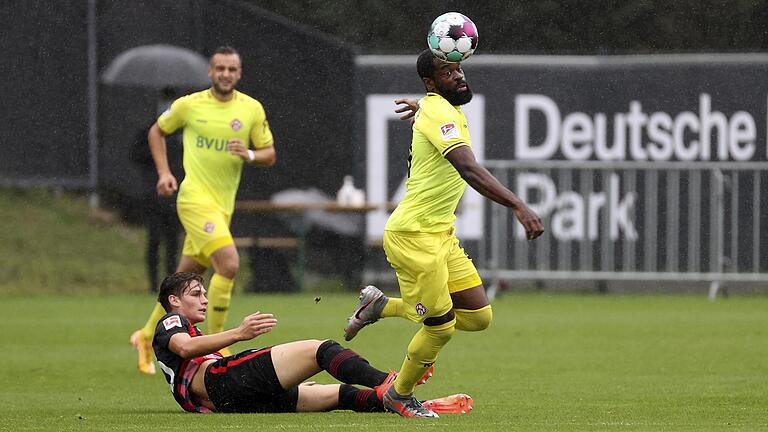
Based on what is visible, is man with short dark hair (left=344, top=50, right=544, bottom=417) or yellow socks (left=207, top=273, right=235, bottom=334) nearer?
man with short dark hair (left=344, top=50, right=544, bottom=417)

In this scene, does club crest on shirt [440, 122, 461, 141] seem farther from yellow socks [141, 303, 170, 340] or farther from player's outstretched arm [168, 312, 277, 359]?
yellow socks [141, 303, 170, 340]

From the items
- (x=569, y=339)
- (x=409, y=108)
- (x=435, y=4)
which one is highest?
(x=435, y=4)

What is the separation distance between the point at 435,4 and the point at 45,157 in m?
5.44

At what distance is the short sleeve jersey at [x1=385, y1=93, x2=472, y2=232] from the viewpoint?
8531 mm

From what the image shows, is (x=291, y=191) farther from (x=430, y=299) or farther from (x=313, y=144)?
(x=430, y=299)

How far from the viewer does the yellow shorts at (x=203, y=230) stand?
39.3 feet

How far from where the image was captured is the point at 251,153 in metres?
12.2

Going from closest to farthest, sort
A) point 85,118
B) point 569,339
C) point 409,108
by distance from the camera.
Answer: point 409,108
point 569,339
point 85,118

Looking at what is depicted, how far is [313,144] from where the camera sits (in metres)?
21.3

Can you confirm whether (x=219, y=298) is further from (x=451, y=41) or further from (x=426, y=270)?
(x=451, y=41)

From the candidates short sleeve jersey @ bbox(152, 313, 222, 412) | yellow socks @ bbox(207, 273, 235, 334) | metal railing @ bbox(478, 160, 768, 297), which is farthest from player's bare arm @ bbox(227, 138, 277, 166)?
metal railing @ bbox(478, 160, 768, 297)

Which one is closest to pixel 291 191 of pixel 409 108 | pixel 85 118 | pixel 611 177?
pixel 85 118

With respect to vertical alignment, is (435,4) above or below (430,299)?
above

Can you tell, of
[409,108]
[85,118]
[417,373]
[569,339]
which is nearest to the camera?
[417,373]
